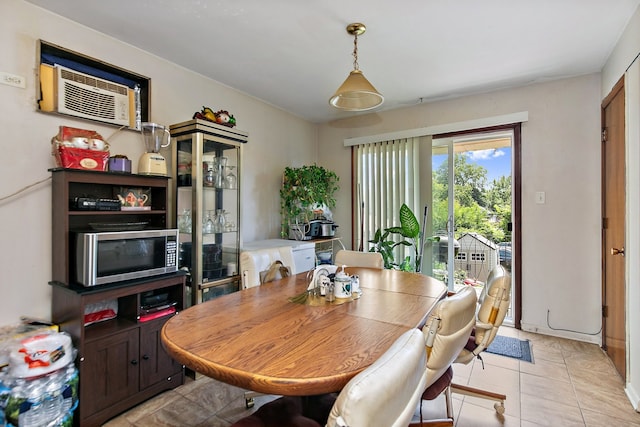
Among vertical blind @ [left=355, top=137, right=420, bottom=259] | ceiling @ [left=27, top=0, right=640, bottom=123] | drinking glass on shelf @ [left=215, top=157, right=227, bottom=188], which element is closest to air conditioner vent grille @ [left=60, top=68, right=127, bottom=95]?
ceiling @ [left=27, top=0, right=640, bottom=123]

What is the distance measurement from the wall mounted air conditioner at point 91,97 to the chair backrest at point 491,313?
8.93ft

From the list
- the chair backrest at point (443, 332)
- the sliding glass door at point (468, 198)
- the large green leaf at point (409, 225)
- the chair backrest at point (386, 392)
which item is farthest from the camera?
the sliding glass door at point (468, 198)

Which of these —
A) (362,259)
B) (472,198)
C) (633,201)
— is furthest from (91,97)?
(472,198)

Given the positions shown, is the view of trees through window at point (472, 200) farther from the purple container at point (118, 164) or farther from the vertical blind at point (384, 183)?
the purple container at point (118, 164)

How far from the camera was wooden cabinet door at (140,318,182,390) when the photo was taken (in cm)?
204

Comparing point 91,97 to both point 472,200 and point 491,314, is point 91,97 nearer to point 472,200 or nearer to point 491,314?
point 491,314

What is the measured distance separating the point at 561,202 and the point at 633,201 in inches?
39.1

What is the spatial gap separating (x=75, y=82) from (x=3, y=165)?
0.68 m

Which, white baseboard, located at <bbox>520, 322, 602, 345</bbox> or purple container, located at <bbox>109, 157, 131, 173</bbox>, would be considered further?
white baseboard, located at <bbox>520, 322, 602, 345</bbox>

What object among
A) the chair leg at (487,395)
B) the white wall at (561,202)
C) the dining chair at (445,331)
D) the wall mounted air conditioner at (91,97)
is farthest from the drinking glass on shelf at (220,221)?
the white wall at (561,202)

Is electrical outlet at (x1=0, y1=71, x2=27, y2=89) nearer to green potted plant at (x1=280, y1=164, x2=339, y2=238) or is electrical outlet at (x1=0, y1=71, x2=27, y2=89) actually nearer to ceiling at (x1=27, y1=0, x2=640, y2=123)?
ceiling at (x1=27, y1=0, x2=640, y2=123)

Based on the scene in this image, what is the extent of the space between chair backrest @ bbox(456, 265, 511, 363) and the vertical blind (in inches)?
83.4

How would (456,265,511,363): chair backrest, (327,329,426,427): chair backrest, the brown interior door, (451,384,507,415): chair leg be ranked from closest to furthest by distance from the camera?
(327,329,426,427): chair backrest
(456,265,511,363): chair backrest
(451,384,507,415): chair leg
the brown interior door

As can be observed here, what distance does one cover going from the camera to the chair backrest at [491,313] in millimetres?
1655
